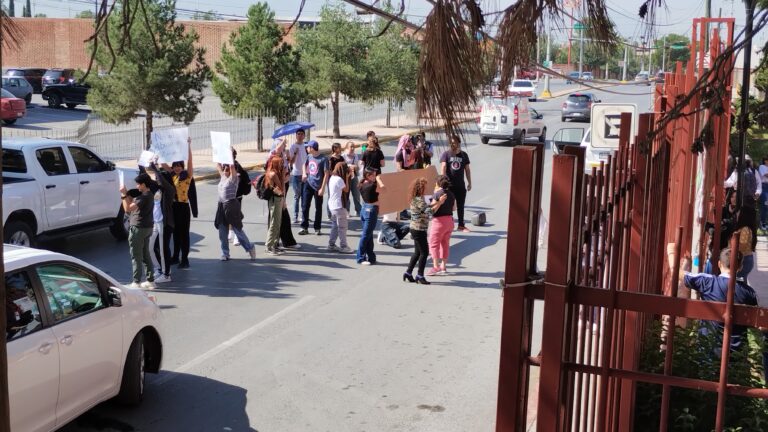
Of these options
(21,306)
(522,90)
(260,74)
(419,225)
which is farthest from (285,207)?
(522,90)

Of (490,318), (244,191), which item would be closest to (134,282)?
(244,191)

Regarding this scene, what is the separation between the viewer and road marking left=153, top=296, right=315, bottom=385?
8859mm

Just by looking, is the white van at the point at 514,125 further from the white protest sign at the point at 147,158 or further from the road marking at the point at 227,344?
the road marking at the point at 227,344

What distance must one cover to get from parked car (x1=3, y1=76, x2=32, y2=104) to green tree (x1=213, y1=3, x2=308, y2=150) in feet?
59.9

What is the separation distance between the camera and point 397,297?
479 inches

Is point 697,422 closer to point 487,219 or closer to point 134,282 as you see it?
point 134,282

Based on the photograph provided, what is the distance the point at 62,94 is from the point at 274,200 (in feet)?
115

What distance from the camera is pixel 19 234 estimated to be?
13.0 m

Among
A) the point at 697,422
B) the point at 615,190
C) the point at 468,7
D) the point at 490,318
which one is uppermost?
the point at 468,7

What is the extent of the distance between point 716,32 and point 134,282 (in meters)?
8.55

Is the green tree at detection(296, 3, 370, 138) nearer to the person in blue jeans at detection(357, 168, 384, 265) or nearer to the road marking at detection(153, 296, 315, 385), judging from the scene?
the person in blue jeans at detection(357, 168, 384, 265)

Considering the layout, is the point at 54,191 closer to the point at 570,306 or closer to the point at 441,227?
the point at 441,227

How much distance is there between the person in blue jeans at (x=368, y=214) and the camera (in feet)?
46.0

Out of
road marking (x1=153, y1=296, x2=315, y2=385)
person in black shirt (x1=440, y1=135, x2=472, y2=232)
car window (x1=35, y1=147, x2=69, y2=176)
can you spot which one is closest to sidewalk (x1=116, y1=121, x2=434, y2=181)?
person in black shirt (x1=440, y1=135, x2=472, y2=232)
